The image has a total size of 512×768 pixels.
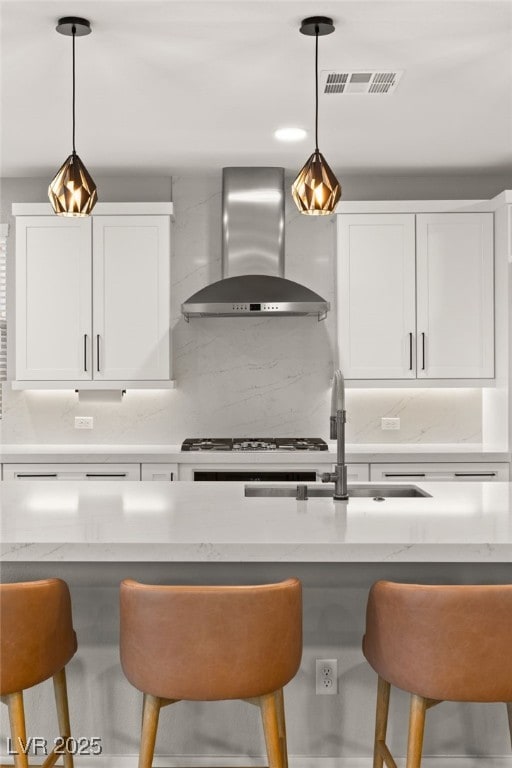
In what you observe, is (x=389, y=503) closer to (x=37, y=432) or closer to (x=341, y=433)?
(x=341, y=433)

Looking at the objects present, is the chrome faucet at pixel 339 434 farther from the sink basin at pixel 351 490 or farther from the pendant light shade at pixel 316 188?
the pendant light shade at pixel 316 188

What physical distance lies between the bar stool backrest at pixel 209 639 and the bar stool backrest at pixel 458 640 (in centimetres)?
34

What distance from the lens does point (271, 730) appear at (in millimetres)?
1855

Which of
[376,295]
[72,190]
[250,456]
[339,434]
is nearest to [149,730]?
[339,434]

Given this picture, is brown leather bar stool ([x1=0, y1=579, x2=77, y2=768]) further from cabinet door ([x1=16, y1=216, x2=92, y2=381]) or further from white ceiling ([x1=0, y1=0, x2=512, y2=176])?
cabinet door ([x1=16, y1=216, x2=92, y2=381])

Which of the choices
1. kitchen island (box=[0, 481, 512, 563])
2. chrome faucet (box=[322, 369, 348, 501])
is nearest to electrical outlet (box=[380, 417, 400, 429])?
kitchen island (box=[0, 481, 512, 563])

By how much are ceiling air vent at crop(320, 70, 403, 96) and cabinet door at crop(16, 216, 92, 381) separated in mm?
1955

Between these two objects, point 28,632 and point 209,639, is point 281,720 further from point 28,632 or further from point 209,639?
point 28,632

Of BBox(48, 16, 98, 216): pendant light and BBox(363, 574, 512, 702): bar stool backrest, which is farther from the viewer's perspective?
BBox(48, 16, 98, 216): pendant light

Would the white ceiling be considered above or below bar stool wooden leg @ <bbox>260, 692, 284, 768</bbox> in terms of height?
above

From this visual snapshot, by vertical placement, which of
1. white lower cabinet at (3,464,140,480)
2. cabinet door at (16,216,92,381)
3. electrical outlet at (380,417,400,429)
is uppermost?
cabinet door at (16,216,92,381)

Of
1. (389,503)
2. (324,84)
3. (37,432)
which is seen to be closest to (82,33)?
(324,84)

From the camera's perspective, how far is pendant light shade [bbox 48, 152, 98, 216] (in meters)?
2.45

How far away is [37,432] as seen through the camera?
487cm
